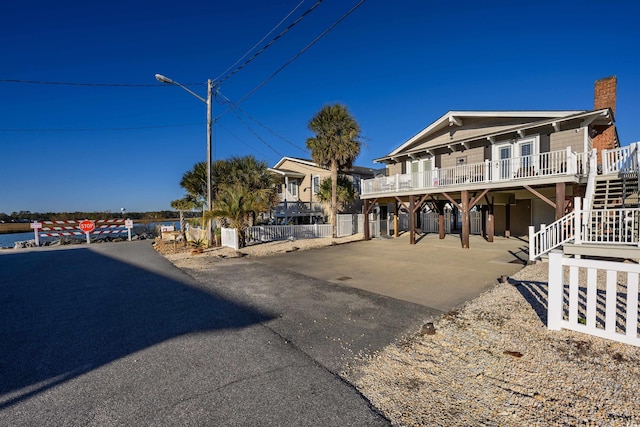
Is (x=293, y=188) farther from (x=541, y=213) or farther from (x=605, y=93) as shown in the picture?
(x=605, y=93)

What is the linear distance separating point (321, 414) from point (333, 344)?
1326mm

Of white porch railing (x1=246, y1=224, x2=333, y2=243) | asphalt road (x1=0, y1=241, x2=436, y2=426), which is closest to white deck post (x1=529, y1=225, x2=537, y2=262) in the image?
asphalt road (x1=0, y1=241, x2=436, y2=426)

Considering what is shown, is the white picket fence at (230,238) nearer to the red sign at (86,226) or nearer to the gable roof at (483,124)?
the red sign at (86,226)

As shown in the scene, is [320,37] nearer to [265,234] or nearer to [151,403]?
[151,403]

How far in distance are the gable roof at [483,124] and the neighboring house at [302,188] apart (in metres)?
5.44

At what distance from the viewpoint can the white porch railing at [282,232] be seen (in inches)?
648

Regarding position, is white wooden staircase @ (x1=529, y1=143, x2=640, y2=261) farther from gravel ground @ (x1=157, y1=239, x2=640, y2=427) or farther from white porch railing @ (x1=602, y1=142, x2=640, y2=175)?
gravel ground @ (x1=157, y1=239, x2=640, y2=427)

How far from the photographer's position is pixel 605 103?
14.5 meters

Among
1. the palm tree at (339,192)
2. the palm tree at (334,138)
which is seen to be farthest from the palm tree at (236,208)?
the palm tree at (339,192)

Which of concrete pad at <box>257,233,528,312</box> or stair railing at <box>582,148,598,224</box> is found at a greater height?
stair railing at <box>582,148,598,224</box>

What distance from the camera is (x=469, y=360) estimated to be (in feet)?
10.6

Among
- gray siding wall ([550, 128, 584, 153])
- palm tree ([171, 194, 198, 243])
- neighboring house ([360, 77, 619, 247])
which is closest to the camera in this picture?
neighboring house ([360, 77, 619, 247])

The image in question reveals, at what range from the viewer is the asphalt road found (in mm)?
2441

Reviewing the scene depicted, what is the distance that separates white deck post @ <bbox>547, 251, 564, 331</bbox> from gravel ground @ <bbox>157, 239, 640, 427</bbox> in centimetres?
15
